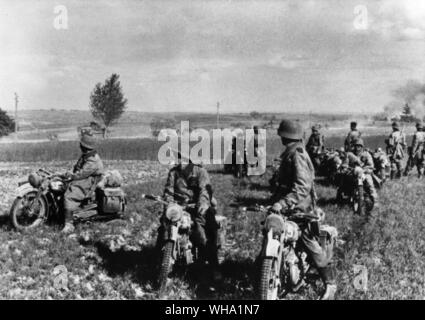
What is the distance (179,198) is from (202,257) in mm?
902

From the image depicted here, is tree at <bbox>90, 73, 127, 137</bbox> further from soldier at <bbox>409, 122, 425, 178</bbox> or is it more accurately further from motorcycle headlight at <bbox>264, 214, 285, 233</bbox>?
motorcycle headlight at <bbox>264, 214, 285, 233</bbox>

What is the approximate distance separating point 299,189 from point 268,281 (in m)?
1.19

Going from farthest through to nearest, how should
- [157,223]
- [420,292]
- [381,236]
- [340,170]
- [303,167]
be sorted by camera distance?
[340,170]
[157,223]
[381,236]
[420,292]
[303,167]

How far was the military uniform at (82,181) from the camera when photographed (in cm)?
916

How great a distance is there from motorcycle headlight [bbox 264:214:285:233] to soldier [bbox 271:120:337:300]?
0.19m

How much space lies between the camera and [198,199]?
6871mm

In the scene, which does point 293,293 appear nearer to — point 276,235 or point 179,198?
point 276,235

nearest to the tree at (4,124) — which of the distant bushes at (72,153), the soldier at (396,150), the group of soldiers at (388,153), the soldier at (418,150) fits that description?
the distant bushes at (72,153)

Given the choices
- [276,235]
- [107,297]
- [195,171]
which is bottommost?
[107,297]

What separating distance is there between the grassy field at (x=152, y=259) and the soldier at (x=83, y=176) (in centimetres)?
55

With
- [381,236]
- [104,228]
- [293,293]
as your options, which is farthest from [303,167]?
[104,228]

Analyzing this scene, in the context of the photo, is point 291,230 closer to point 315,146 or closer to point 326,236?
point 326,236
